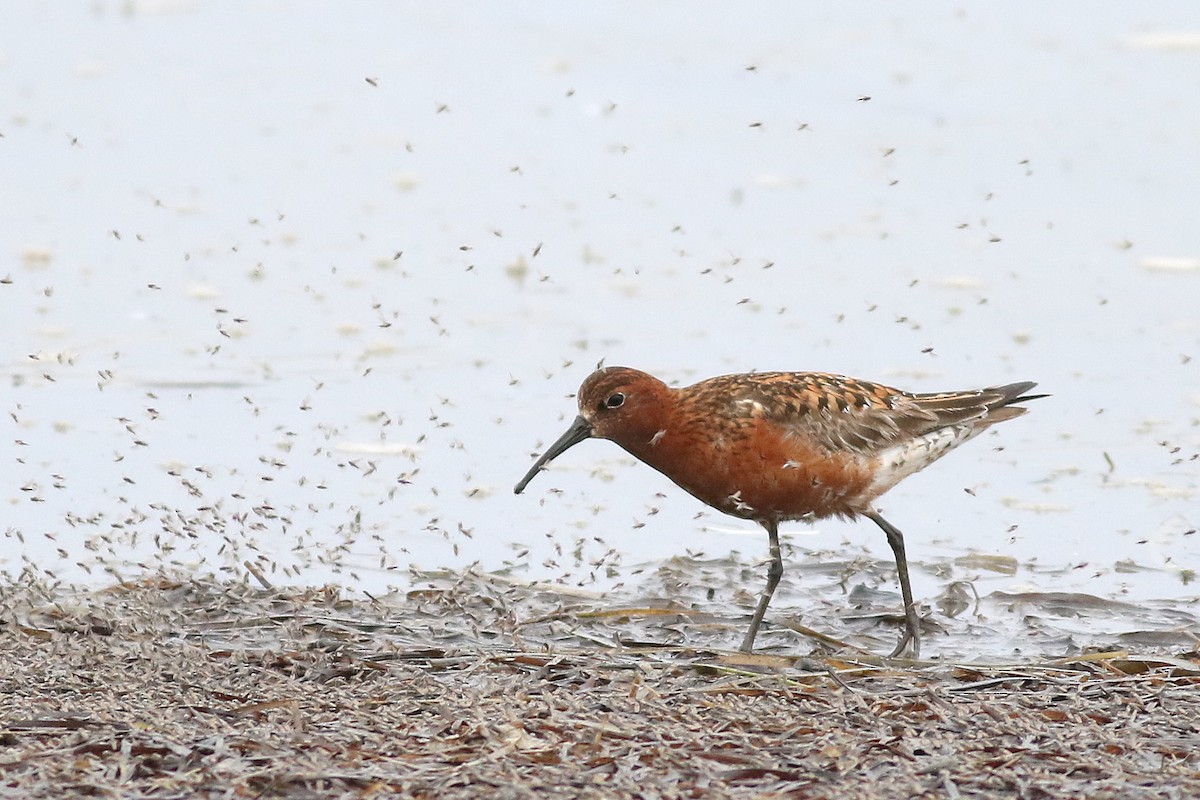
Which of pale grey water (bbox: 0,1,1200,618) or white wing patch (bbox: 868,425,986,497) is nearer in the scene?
white wing patch (bbox: 868,425,986,497)

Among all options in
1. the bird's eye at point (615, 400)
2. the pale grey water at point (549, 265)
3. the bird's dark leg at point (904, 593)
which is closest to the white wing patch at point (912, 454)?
the bird's dark leg at point (904, 593)

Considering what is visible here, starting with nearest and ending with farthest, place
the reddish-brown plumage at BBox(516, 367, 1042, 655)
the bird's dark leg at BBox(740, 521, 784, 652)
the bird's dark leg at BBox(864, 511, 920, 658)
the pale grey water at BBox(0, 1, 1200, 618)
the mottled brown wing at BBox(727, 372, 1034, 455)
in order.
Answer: the bird's dark leg at BBox(740, 521, 784, 652), the bird's dark leg at BBox(864, 511, 920, 658), the reddish-brown plumage at BBox(516, 367, 1042, 655), the mottled brown wing at BBox(727, 372, 1034, 455), the pale grey water at BBox(0, 1, 1200, 618)

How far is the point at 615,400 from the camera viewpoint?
706 centimetres

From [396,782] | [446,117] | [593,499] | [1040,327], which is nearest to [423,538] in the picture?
[593,499]

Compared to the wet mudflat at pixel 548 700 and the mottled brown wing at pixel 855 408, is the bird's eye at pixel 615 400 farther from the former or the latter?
the wet mudflat at pixel 548 700

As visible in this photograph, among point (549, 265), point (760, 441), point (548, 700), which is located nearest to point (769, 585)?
point (760, 441)

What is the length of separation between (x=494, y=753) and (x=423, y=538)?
123 inches

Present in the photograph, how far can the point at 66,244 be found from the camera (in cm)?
1061

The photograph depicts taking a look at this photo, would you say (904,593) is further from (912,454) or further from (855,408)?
(855,408)

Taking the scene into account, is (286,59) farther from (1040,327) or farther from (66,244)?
(1040,327)

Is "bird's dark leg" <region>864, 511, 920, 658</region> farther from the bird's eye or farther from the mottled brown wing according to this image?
the bird's eye

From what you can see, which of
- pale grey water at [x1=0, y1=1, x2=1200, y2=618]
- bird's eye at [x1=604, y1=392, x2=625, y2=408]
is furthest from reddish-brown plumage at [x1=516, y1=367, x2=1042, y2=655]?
pale grey water at [x1=0, y1=1, x2=1200, y2=618]

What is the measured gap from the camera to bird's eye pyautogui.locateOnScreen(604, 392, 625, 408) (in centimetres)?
705

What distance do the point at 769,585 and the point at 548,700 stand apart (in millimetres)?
1880
